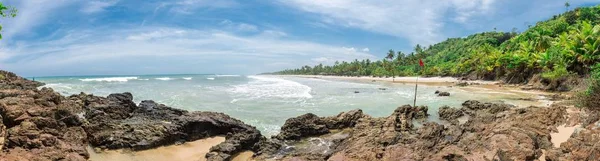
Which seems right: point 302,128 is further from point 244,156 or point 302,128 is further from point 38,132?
point 38,132

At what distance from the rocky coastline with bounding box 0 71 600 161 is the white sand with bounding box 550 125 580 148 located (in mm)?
152

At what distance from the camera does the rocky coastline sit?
26.4 feet

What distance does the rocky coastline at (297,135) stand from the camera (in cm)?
804

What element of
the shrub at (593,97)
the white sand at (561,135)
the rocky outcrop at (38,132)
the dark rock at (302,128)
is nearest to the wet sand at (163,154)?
the rocky outcrop at (38,132)

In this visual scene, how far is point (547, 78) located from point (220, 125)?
34389mm

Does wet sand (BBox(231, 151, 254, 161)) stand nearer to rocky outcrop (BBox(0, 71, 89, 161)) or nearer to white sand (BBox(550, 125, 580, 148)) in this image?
rocky outcrop (BBox(0, 71, 89, 161))

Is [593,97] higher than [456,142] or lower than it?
higher

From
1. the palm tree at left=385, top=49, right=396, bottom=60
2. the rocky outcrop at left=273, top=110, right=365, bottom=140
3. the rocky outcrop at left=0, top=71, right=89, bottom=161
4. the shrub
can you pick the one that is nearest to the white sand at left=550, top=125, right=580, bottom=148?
the shrub

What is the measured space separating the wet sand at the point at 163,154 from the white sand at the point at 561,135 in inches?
366

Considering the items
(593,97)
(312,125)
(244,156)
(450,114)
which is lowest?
(244,156)

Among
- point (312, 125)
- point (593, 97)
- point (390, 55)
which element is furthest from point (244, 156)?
point (390, 55)

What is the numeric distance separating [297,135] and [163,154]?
419cm

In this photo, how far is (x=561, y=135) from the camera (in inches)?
397

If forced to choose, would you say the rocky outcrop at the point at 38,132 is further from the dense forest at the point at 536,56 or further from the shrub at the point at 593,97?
the dense forest at the point at 536,56
